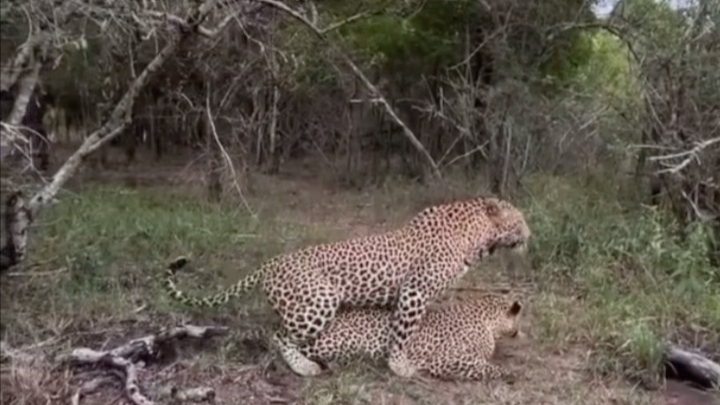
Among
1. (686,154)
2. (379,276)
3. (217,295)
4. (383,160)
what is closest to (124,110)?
(217,295)

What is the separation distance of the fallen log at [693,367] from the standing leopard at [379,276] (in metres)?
0.96

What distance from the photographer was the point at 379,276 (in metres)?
4.31

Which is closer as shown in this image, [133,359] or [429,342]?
[133,359]

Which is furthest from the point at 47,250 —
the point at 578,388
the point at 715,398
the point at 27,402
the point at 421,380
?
the point at 715,398

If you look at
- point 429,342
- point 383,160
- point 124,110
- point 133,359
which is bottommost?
point 133,359

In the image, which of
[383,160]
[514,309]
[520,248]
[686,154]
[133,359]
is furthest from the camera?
[383,160]

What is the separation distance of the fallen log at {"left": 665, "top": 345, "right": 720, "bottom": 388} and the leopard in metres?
0.75

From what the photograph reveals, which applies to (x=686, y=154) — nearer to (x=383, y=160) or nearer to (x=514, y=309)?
(x=514, y=309)

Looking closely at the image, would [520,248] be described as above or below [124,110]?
below

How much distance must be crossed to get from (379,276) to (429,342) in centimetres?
38

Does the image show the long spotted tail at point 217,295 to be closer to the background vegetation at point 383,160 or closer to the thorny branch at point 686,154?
the background vegetation at point 383,160

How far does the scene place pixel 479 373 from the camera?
423 centimetres

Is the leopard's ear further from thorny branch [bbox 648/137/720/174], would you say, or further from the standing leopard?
thorny branch [bbox 648/137/720/174]

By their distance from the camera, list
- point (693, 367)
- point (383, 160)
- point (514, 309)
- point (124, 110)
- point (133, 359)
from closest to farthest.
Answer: point (133, 359) < point (693, 367) < point (124, 110) < point (514, 309) < point (383, 160)
